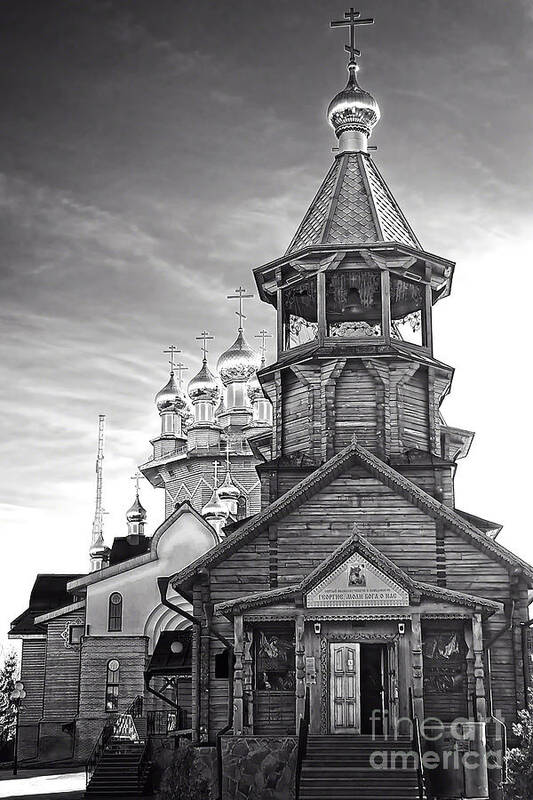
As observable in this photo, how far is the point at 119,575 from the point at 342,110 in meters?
15.6

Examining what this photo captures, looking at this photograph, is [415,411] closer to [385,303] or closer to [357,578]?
[385,303]

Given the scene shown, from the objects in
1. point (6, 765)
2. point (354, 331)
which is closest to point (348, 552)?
point (354, 331)

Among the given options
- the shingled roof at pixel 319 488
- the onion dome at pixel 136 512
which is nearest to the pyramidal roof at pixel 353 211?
the shingled roof at pixel 319 488

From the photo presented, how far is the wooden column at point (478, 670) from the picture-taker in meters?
19.5

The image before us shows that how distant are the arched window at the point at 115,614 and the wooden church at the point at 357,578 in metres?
12.2

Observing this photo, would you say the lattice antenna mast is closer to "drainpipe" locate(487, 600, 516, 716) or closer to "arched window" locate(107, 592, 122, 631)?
"arched window" locate(107, 592, 122, 631)

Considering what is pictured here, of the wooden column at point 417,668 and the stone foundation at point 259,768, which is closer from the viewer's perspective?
the wooden column at point 417,668

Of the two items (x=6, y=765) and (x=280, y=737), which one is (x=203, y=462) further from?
(x=280, y=737)

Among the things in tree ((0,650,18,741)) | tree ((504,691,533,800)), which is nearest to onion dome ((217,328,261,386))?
tree ((0,650,18,741))

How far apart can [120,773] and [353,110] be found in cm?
1567

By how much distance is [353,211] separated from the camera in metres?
25.4

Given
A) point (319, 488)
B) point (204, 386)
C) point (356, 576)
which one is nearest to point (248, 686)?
point (356, 576)

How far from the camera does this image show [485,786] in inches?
739

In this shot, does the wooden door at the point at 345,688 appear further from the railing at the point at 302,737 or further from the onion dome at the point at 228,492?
the onion dome at the point at 228,492
